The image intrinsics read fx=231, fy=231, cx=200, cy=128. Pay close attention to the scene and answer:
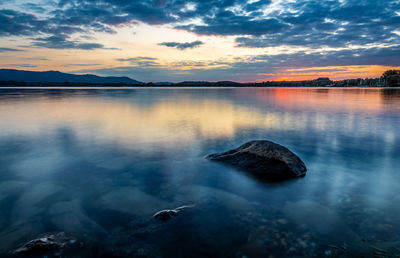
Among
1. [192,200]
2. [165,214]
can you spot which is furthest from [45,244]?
[192,200]

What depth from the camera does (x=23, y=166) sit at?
8.78 metres

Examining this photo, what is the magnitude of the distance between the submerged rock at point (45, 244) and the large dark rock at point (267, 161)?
5.81 metres

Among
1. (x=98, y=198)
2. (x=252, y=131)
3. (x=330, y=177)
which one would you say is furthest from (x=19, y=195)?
(x=252, y=131)

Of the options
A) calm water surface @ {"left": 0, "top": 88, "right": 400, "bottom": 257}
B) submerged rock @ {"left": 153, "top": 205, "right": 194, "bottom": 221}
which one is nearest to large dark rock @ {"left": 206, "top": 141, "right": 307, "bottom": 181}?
calm water surface @ {"left": 0, "top": 88, "right": 400, "bottom": 257}

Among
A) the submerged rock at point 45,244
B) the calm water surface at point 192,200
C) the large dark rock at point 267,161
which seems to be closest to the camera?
the submerged rock at point 45,244

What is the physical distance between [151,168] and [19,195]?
13.0ft

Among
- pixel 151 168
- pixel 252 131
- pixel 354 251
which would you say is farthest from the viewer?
pixel 252 131

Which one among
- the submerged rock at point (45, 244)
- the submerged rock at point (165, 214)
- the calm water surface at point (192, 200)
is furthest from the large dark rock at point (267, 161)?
the submerged rock at point (45, 244)

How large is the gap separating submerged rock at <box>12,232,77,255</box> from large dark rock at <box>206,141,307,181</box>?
5813 millimetres

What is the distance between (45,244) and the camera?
4.36 meters

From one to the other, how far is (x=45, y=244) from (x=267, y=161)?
22.7 feet

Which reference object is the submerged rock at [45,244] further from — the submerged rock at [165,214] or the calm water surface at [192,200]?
the submerged rock at [165,214]

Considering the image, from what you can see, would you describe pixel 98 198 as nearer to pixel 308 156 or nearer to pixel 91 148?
pixel 91 148

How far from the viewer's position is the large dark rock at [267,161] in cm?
807
